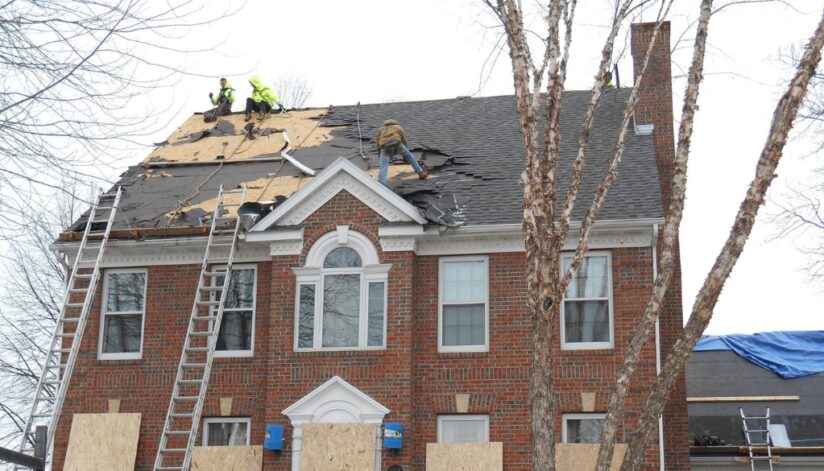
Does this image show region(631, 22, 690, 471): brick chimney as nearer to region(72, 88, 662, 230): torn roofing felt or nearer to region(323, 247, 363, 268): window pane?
region(72, 88, 662, 230): torn roofing felt

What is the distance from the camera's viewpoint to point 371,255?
17.8 meters

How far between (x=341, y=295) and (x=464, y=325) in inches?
83.1

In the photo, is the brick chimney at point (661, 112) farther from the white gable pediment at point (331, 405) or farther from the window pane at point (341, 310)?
the white gable pediment at point (331, 405)

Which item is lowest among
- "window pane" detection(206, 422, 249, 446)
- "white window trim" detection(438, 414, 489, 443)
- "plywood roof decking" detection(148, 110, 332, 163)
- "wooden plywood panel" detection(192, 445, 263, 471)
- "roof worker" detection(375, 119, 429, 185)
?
"wooden plywood panel" detection(192, 445, 263, 471)

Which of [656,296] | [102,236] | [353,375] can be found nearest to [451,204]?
[353,375]

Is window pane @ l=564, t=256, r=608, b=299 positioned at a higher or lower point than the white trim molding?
higher

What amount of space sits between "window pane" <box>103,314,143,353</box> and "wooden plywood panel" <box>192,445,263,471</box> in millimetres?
2584

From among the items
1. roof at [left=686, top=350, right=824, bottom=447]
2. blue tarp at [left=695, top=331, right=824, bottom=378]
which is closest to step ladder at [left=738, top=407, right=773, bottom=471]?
roof at [left=686, top=350, right=824, bottom=447]

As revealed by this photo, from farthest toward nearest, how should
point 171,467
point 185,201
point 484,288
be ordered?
point 185,201
point 484,288
point 171,467

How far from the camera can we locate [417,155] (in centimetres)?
2047

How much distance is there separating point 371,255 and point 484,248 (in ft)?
6.22

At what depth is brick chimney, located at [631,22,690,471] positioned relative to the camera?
56.5 feet

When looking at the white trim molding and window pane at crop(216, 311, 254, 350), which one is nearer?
the white trim molding

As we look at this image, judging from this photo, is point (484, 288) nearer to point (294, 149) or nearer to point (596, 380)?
point (596, 380)
